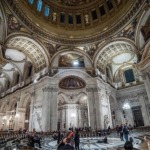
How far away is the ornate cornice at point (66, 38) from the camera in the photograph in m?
15.4

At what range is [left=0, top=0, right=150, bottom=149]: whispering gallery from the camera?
15.9 meters

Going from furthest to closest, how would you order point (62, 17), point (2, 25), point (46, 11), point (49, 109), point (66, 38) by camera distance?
point (62, 17)
point (46, 11)
point (66, 38)
point (49, 109)
point (2, 25)

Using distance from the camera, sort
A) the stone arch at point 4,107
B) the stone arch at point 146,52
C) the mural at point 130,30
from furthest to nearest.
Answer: the stone arch at point 4,107, the mural at point 130,30, the stone arch at point 146,52

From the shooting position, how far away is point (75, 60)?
70.6 ft

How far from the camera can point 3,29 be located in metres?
14.4

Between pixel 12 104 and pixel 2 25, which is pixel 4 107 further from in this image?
pixel 2 25

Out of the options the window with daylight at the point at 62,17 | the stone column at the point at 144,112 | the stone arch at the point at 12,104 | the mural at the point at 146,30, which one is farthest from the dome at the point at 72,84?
the mural at the point at 146,30

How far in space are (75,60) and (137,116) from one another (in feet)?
41.9

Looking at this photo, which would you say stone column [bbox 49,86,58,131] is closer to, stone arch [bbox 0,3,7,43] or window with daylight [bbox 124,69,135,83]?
stone arch [bbox 0,3,7,43]

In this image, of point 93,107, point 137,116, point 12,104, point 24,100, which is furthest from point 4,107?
point 137,116

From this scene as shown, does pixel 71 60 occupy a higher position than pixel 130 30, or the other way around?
pixel 130 30

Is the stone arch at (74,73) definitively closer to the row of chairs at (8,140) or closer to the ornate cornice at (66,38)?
the ornate cornice at (66,38)

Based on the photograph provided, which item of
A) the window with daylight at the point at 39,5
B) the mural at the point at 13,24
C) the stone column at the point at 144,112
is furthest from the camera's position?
the window with daylight at the point at 39,5

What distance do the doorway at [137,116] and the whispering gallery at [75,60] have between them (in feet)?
0.47
